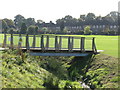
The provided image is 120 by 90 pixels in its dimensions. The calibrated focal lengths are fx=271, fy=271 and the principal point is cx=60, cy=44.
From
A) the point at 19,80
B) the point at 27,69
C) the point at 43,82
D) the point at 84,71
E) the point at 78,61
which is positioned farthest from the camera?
the point at 78,61

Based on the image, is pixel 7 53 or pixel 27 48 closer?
pixel 7 53

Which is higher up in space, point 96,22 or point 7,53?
point 96,22

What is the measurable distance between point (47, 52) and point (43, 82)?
29.1 ft

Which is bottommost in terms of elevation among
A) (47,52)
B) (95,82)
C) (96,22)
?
(95,82)

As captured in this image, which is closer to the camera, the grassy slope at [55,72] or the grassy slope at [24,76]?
the grassy slope at [24,76]

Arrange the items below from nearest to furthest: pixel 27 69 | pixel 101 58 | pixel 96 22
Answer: pixel 27 69, pixel 101 58, pixel 96 22

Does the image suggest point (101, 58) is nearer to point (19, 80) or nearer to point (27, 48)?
point (27, 48)

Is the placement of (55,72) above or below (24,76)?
below

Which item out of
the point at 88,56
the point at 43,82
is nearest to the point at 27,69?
the point at 43,82

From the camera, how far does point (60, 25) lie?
469 ft

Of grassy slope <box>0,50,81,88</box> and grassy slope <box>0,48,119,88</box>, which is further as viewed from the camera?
grassy slope <box>0,48,119,88</box>

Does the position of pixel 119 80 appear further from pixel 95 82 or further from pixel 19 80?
pixel 19 80

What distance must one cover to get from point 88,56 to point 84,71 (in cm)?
407

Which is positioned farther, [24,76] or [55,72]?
[55,72]
